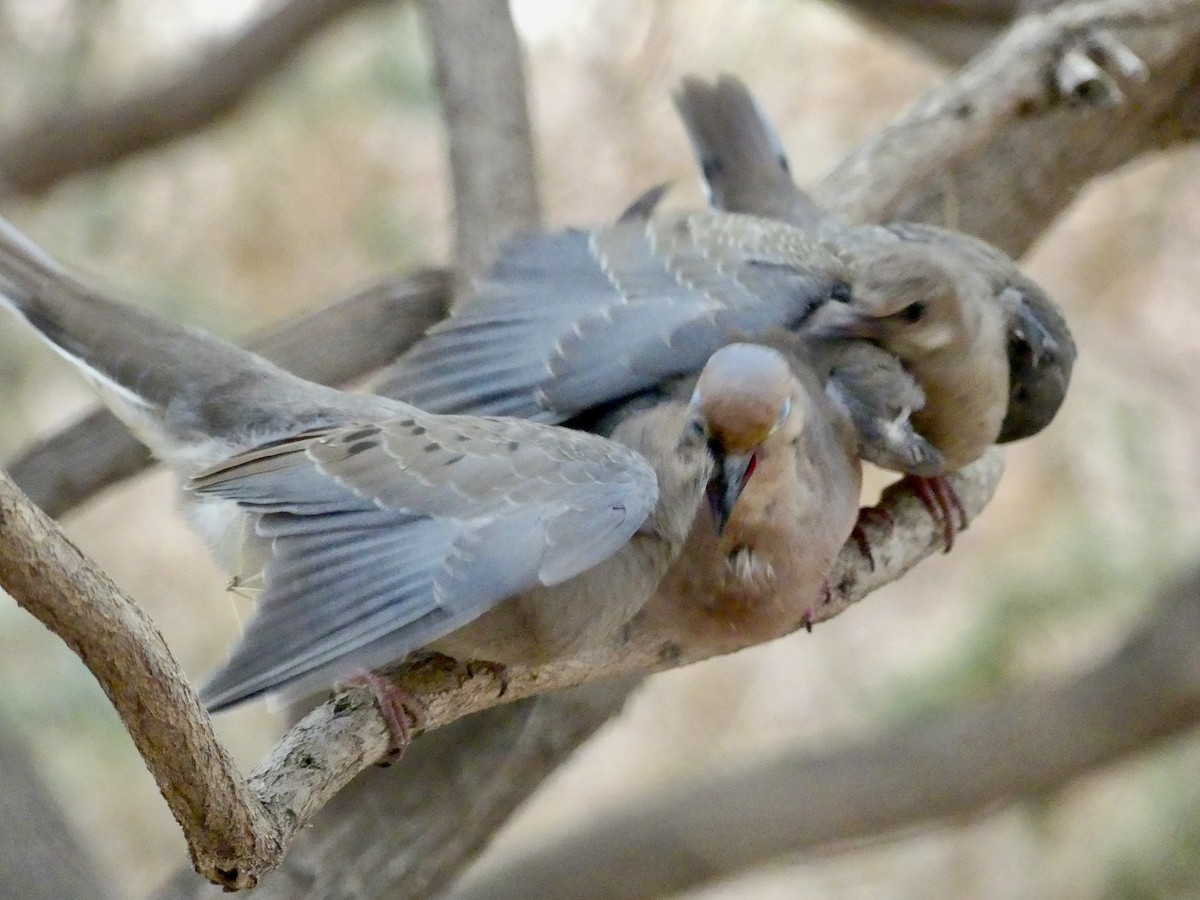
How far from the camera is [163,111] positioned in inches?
176

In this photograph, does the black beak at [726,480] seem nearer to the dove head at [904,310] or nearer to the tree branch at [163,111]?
the dove head at [904,310]

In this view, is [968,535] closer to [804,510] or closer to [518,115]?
[518,115]

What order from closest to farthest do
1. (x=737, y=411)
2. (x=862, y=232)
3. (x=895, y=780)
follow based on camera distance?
1. (x=737, y=411)
2. (x=862, y=232)
3. (x=895, y=780)

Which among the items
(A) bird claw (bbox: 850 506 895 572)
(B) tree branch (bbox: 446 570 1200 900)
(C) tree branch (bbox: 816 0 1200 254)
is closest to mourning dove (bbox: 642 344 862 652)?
(A) bird claw (bbox: 850 506 895 572)

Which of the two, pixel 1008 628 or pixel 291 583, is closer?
pixel 291 583

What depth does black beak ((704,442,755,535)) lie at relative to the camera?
6.50 feet

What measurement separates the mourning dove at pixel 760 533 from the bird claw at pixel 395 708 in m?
0.39

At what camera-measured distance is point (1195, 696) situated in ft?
12.0

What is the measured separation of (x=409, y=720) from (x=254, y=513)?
14.2 inches

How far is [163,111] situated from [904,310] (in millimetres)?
2827

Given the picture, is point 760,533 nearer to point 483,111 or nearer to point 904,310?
point 904,310

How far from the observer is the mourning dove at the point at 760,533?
1989 millimetres

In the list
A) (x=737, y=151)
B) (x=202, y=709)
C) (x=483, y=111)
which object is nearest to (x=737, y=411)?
(x=202, y=709)

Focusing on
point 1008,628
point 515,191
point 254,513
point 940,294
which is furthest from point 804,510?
point 1008,628
